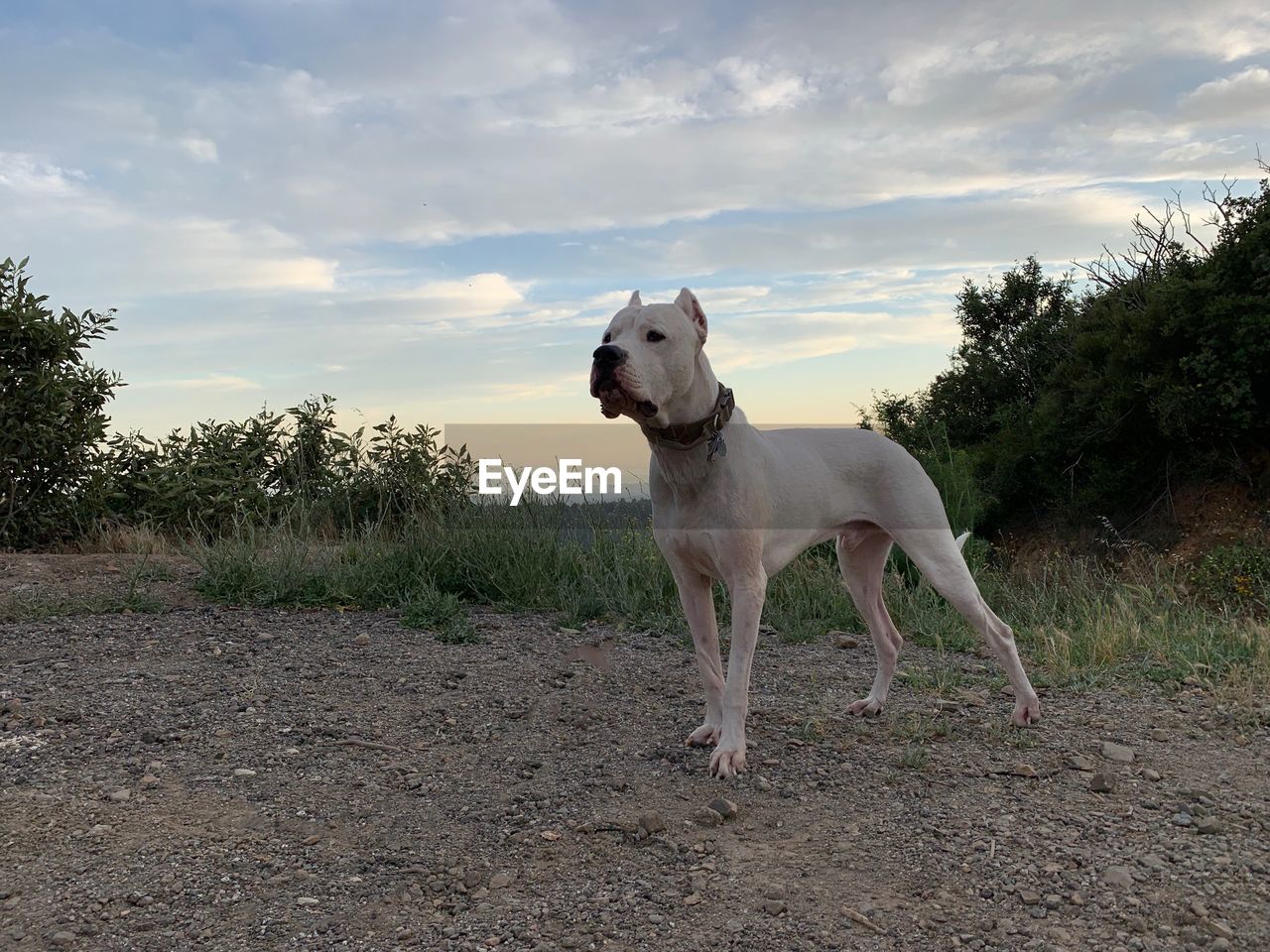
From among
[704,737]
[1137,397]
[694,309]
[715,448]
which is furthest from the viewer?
[1137,397]

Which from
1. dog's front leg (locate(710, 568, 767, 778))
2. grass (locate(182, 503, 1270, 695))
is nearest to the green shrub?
grass (locate(182, 503, 1270, 695))

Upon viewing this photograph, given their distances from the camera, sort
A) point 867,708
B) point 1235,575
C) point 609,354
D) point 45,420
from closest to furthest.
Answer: point 609,354, point 867,708, point 45,420, point 1235,575

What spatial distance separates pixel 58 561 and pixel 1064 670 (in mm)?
8127

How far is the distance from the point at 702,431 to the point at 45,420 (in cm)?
818

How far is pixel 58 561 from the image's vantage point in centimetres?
919

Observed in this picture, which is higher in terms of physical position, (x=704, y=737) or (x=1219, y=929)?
(x=704, y=737)

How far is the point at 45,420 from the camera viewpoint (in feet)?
33.2

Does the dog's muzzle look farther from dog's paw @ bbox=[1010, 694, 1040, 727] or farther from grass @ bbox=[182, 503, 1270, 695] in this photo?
grass @ bbox=[182, 503, 1270, 695]

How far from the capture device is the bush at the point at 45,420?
392 inches

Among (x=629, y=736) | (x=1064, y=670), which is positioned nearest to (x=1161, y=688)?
(x=1064, y=670)

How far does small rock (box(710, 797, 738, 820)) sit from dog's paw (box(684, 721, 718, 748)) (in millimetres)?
698

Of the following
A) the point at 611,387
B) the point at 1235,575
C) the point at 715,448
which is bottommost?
the point at 1235,575

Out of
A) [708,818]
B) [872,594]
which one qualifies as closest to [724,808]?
[708,818]

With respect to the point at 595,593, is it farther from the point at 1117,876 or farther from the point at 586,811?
the point at 1117,876
